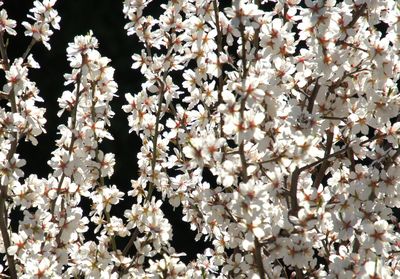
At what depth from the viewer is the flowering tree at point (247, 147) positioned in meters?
1.48

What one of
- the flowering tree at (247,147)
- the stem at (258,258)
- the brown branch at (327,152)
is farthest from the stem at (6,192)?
the brown branch at (327,152)

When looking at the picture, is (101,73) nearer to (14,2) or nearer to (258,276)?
(258,276)

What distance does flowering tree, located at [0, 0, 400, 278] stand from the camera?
4.87 feet

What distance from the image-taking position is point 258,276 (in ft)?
5.15

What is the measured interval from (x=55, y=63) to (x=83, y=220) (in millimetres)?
2473

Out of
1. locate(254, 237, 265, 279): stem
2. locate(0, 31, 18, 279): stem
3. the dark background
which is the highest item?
the dark background

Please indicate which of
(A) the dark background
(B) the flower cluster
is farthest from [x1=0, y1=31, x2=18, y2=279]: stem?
(A) the dark background

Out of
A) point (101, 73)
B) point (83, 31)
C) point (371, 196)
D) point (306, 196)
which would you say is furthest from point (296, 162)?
point (83, 31)

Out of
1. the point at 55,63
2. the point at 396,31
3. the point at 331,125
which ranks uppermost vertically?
the point at 55,63

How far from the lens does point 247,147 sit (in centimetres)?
154

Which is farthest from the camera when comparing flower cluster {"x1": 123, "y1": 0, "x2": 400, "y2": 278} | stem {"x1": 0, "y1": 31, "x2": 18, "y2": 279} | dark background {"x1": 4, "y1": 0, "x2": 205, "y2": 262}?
dark background {"x1": 4, "y1": 0, "x2": 205, "y2": 262}

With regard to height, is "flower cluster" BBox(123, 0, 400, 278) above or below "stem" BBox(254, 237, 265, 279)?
above

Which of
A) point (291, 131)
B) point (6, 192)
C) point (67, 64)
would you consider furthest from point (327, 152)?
point (67, 64)

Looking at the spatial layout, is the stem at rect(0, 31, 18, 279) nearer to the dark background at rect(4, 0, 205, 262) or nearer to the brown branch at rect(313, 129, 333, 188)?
the brown branch at rect(313, 129, 333, 188)
